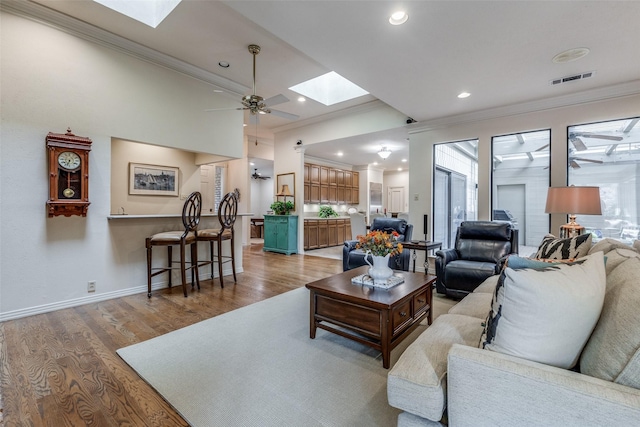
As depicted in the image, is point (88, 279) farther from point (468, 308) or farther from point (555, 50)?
point (555, 50)

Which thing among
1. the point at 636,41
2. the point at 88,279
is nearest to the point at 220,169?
the point at 88,279

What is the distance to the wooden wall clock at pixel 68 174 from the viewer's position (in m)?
2.99

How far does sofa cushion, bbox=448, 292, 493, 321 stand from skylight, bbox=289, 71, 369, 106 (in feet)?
13.1

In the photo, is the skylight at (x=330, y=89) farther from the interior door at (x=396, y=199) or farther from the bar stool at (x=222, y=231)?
the interior door at (x=396, y=199)

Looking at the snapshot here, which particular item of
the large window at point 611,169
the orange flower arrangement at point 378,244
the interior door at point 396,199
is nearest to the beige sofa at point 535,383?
the orange flower arrangement at point 378,244

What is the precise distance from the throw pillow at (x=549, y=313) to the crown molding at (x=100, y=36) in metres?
4.53

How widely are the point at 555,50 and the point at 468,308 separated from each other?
276cm

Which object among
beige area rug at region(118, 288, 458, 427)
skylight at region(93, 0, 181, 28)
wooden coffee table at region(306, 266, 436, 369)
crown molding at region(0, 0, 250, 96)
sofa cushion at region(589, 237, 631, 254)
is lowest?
beige area rug at region(118, 288, 458, 427)

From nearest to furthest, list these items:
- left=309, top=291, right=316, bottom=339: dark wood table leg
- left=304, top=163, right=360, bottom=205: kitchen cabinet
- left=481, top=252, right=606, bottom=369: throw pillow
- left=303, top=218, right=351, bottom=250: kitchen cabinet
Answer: left=481, top=252, right=606, bottom=369: throw pillow
left=309, top=291, right=316, bottom=339: dark wood table leg
left=303, top=218, right=351, bottom=250: kitchen cabinet
left=304, top=163, right=360, bottom=205: kitchen cabinet

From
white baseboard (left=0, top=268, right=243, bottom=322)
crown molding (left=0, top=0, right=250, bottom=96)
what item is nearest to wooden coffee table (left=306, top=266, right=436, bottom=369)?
white baseboard (left=0, top=268, right=243, bottom=322)

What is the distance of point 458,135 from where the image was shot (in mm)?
4930

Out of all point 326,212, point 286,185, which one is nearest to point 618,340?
point 286,185

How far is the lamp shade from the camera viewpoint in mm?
3156

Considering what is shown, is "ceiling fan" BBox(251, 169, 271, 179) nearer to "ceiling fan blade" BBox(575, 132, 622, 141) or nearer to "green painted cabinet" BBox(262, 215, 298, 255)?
"green painted cabinet" BBox(262, 215, 298, 255)
